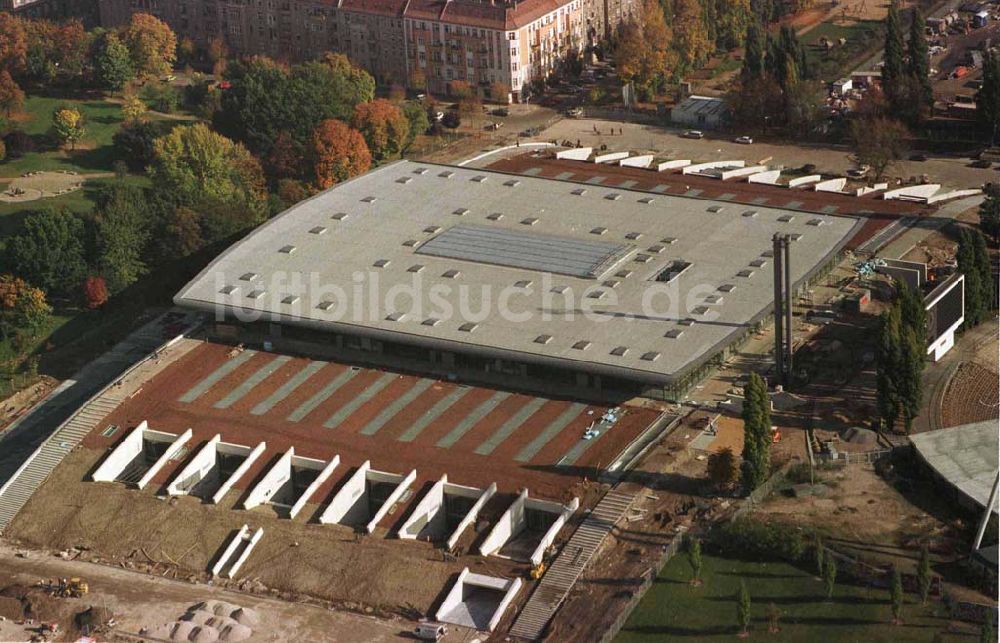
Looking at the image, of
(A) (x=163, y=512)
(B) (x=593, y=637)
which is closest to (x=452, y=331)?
(A) (x=163, y=512)

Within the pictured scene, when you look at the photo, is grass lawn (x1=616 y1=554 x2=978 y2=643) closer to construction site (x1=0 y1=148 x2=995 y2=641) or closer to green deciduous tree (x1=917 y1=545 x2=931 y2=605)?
green deciduous tree (x1=917 y1=545 x2=931 y2=605)

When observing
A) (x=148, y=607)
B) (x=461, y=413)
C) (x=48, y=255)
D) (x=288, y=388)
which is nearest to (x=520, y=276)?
(x=461, y=413)

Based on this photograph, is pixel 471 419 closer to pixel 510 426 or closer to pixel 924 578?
pixel 510 426

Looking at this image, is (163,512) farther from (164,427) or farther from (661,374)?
(661,374)

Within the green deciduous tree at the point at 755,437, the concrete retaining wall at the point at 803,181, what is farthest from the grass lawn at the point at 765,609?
the concrete retaining wall at the point at 803,181

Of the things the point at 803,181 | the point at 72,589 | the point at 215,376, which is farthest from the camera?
the point at 803,181

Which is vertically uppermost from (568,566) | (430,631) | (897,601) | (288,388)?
(288,388)

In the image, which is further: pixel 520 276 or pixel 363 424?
pixel 520 276
